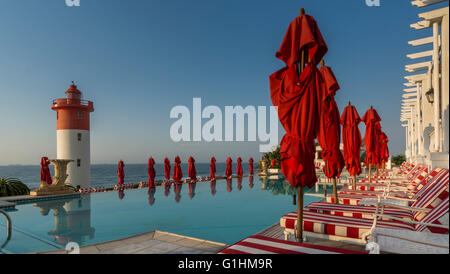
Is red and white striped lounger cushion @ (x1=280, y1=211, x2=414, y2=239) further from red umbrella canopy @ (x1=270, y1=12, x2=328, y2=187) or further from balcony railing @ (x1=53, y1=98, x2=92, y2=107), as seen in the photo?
balcony railing @ (x1=53, y1=98, x2=92, y2=107)

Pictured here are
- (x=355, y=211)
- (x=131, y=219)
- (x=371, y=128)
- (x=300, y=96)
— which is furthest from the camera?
(x=371, y=128)

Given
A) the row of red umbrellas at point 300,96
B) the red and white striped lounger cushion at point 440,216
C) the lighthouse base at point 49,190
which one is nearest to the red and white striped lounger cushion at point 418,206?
the red and white striped lounger cushion at point 440,216

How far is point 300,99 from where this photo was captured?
2.64 meters

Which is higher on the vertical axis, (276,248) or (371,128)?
(371,128)

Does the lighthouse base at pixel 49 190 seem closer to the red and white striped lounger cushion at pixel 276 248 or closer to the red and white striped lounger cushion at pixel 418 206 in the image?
the red and white striped lounger cushion at pixel 418 206

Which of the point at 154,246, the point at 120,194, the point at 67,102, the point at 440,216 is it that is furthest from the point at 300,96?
the point at 67,102

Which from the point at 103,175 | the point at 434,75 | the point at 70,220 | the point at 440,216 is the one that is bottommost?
the point at 103,175

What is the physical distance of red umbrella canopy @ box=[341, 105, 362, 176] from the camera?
6.42 m

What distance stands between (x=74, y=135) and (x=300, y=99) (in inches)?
697

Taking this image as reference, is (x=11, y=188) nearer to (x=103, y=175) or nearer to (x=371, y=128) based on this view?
(x=371, y=128)

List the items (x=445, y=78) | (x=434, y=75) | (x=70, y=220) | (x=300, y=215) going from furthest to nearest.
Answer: (x=70, y=220), (x=434, y=75), (x=445, y=78), (x=300, y=215)
